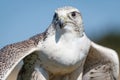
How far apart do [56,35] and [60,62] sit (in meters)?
0.39

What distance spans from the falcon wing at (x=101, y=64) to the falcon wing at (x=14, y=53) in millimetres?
1008

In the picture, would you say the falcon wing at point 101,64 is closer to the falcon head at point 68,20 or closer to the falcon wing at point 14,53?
the falcon head at point 68,20

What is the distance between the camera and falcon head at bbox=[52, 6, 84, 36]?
8.30m

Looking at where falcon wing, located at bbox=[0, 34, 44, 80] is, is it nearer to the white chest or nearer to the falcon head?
the white chest

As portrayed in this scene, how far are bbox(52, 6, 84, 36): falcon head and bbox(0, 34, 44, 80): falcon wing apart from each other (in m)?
0.41

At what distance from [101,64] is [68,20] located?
148 centimetres

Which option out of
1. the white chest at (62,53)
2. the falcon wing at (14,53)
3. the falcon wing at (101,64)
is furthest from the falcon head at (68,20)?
the falcon wing at (101,64)

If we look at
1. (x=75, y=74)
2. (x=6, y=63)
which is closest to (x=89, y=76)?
(x=75, y=74)

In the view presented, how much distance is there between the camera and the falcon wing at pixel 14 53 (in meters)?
8.00

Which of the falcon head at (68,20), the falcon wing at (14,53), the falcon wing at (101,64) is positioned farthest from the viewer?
the falcon wing at (101,64)

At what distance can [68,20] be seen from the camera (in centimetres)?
839

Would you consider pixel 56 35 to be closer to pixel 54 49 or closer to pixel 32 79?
pixel 54 49

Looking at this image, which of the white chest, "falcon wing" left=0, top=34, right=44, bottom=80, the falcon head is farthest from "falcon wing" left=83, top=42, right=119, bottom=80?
"falcon wing" left=0, top=34, right=44, bottom=80

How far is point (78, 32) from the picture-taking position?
28.3 feet
